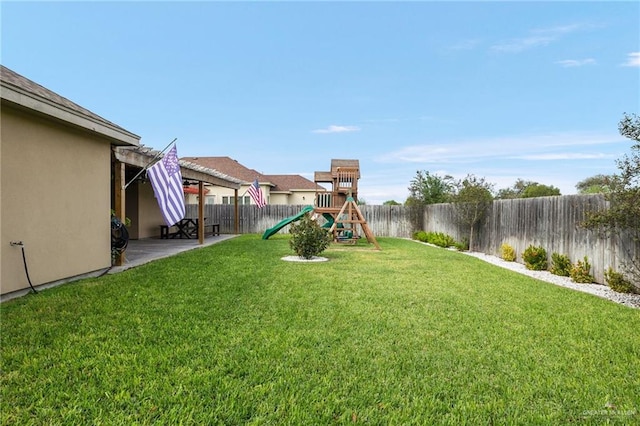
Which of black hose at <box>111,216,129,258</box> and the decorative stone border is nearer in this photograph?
black hose at <box>111,216,129,258</box>

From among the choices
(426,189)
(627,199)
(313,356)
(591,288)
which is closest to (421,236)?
(426,189)

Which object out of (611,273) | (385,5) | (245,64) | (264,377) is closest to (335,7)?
(385,5)

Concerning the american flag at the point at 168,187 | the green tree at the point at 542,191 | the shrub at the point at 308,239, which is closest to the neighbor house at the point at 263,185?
the green tree at the point at 542,191

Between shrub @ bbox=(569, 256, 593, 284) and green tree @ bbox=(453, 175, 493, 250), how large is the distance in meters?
5.34

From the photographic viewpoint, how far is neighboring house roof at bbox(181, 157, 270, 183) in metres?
30.3

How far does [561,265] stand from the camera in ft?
28.5

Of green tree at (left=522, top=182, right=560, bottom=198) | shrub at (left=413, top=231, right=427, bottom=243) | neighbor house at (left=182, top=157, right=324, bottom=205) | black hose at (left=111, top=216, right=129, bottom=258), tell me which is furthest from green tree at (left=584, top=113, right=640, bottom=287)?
neighbor house at (left=182, top=157, right=324, bottom=205)

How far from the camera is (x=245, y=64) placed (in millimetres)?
15930

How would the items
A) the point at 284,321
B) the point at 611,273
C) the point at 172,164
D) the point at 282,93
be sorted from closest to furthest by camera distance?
the point at 284,321 → the point at 611,273 → the point at 172,164 → the point at 282,93

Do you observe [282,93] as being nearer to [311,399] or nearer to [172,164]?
[172,164]

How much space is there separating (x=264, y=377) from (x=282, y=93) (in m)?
17.0

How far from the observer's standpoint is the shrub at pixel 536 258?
31.1ft

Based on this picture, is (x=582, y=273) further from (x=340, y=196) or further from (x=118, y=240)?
(x=340, y=196)

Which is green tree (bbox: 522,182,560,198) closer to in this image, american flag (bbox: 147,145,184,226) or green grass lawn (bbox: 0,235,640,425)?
green grass lawn (bbox: 0,235,640,425)
